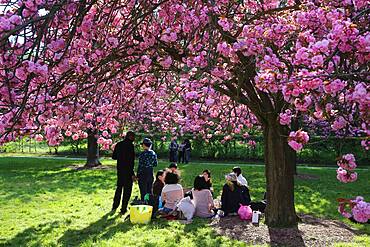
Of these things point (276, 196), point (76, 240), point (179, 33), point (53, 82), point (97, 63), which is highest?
point (179, 33)

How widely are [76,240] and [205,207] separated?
219 centimetres

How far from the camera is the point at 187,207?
7234 mm

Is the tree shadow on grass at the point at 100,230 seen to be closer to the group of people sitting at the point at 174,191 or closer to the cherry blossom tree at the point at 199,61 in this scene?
the group of people sitting at the point at 174,191

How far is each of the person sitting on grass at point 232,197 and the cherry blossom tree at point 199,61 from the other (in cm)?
83

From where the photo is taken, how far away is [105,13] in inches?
207

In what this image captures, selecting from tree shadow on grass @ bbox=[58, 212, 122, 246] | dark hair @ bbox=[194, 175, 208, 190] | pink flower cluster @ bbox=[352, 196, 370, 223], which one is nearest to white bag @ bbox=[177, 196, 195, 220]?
dark hair @ bbox=[194, 175, 208, 190]

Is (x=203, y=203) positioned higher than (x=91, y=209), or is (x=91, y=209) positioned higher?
(x=203, y=203)

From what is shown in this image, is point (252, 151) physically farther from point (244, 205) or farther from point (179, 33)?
point (179, 33)

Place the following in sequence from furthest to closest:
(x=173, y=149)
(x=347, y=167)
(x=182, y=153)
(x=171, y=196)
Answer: (x=182, y=153), (x=173, y=149), (x=171, y=196), (x=347, y=167)

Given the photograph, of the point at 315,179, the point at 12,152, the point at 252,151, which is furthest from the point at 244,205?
Answer: the point at 12,152

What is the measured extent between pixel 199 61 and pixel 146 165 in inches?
137

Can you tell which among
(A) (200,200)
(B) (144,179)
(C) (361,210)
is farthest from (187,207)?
(C) (361,210)

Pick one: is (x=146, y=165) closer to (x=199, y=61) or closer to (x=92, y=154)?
(x=199, y=61)

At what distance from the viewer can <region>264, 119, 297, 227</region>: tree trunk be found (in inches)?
255
